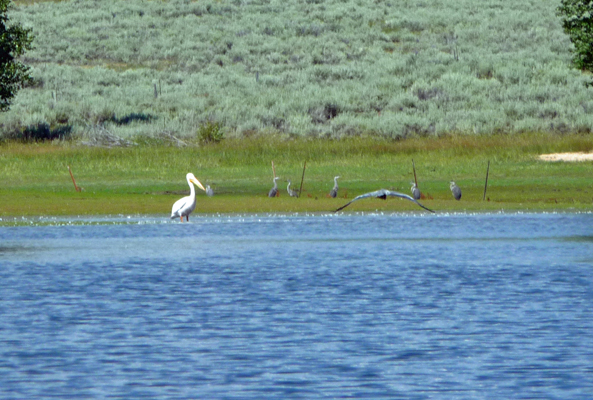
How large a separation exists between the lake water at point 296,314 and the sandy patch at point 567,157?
1564 cm

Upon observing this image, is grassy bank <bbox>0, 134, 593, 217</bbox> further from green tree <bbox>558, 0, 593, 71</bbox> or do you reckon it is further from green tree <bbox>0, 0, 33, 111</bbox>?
green tree <bbox>558, 0, 593, 71</bbox>

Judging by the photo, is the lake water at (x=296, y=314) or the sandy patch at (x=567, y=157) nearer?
the lake water at (x=296, y=314)

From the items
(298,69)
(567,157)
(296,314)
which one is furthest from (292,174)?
(298,69)

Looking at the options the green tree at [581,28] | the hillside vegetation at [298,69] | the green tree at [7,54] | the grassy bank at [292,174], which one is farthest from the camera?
the hillside vegetation at [298,69]

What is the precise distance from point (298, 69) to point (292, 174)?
34.9 m

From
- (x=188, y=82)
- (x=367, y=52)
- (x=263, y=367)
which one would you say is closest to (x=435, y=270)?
(x=263, y=367)

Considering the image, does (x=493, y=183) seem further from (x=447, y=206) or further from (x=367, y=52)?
(x=367, y=52)

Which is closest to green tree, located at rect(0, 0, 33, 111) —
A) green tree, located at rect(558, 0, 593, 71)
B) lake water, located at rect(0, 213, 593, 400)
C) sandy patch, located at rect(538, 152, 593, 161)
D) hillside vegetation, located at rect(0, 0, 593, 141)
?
hillside vegetation, located at rect(0, 0, 593, 141)

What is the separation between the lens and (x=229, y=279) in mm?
20719

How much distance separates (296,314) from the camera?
1638 cm

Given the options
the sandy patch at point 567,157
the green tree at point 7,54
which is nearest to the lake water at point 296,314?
the sandy patch at point 567,157

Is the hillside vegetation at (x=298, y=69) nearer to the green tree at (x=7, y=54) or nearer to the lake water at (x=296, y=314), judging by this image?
the green tree at (x=7, y=54)

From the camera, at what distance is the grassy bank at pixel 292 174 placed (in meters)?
35.6

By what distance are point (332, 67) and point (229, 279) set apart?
5634 centimetres
